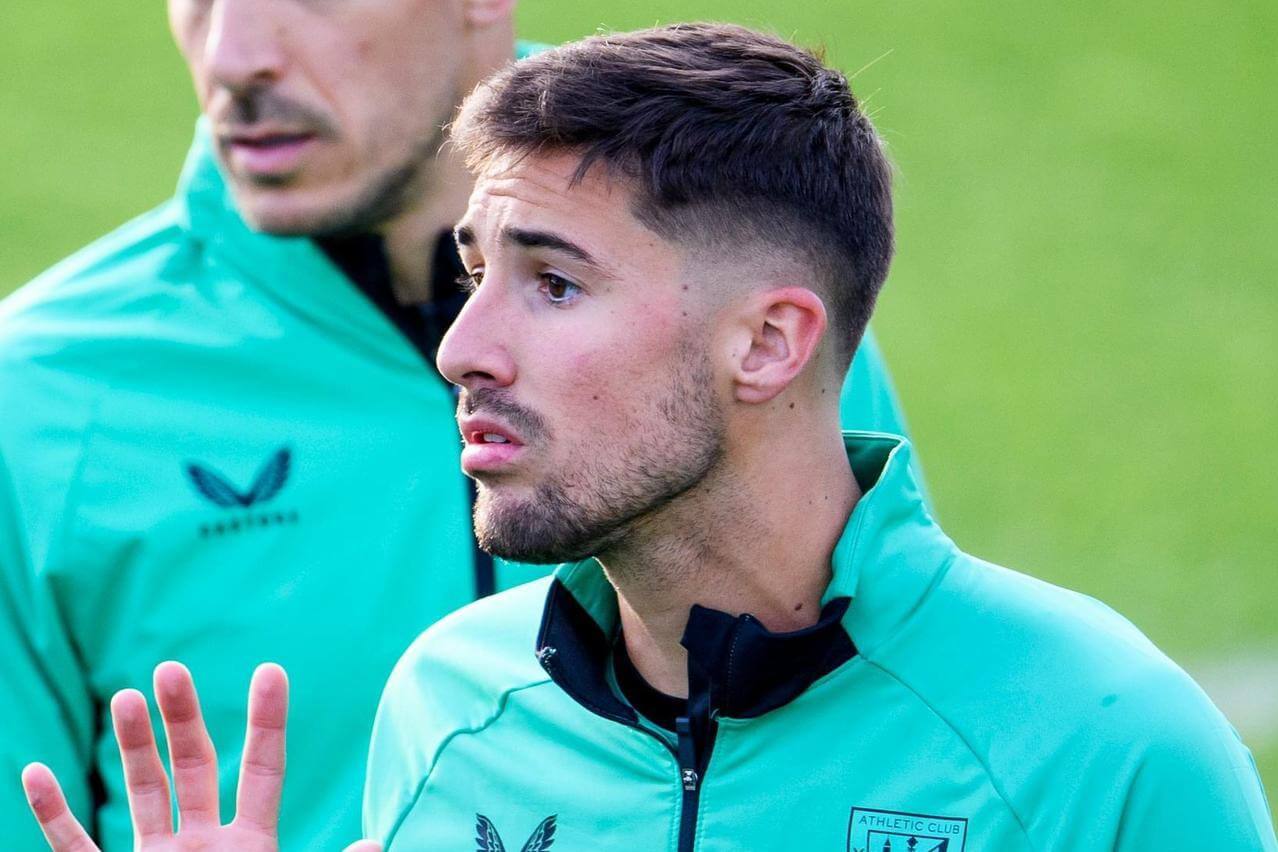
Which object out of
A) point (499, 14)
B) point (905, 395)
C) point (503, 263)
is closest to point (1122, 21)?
point (905, 395)

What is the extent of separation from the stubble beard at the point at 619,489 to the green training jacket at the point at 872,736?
0.63 ft

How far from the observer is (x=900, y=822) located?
311cm

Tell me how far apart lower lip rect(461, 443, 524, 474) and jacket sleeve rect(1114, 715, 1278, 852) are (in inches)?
39.6

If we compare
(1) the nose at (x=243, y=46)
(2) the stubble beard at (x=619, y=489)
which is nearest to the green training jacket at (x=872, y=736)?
(2) the stubble beard at (x=619, y=489)

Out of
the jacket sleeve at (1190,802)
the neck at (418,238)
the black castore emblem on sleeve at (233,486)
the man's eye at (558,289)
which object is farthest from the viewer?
the neck at (418,238)

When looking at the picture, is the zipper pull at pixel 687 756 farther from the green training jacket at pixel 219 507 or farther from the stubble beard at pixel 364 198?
the stubble beard at pixel 364 198

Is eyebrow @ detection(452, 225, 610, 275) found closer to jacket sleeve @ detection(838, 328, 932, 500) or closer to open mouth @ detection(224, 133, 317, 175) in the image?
open mouth @ detection(224, 133, 317, 175)

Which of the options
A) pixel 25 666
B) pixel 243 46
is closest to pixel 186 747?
pixel 25 666

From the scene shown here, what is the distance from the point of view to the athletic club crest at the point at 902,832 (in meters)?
3.06

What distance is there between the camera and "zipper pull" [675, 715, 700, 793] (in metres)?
3.22

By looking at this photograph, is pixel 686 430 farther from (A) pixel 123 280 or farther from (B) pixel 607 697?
(A) pixel 123 280

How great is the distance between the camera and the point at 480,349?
3.29m

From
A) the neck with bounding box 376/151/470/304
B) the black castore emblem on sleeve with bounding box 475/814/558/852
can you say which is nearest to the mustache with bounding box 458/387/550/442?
the black castore emblem on sleeve with bounding box 475/814/558/852

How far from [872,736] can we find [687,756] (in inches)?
10.7
